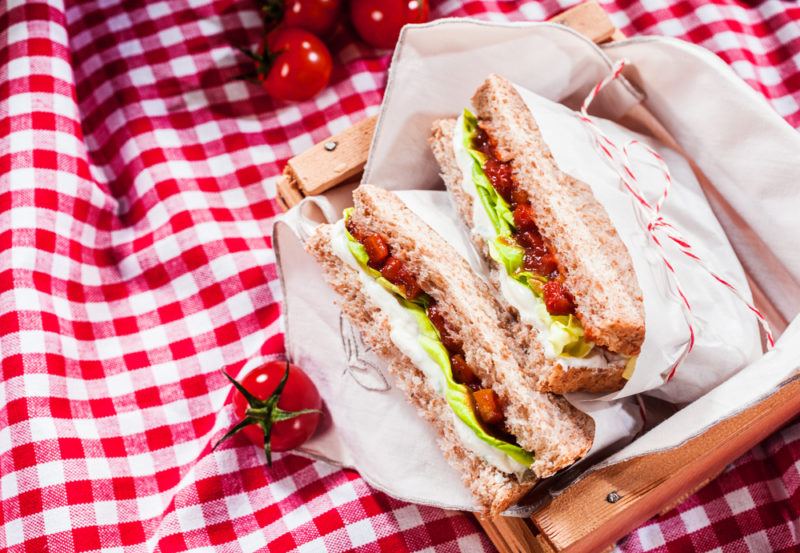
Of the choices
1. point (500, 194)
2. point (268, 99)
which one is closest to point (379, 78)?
point (268, 99)

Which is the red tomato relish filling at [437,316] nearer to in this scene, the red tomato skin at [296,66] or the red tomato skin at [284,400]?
the red tomato skin at [284,400]

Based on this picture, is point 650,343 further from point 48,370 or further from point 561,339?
point 48,370

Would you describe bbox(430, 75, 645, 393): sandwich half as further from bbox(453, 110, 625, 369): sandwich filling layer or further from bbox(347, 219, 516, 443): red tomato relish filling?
bbox(347, 219, 516, 443): red tomato relish filling

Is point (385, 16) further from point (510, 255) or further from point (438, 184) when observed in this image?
point (510, 255)

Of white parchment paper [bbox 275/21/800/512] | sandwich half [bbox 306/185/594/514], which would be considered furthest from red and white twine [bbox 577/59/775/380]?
sandwich half [bbox 306/185/594/514]

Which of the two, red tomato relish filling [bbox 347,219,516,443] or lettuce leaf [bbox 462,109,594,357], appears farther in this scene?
red tomato relish filling [bbox 347,219,516,443]
